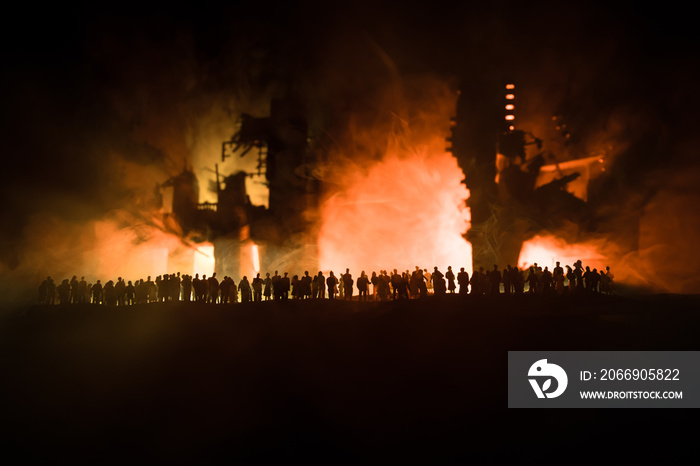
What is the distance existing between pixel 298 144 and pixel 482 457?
21234mm

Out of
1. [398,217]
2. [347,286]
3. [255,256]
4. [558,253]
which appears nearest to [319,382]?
[347,286]

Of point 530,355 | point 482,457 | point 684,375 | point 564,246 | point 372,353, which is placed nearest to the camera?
point 482,457

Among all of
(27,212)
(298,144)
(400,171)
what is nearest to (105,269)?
(27,212)

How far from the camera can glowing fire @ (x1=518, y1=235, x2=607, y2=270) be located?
25.4 metres

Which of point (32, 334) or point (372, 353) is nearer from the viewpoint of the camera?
point (372, 353)

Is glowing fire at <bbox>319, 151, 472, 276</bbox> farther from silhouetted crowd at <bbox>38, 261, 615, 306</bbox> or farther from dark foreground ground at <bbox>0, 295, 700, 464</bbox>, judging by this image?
dark foreground ground at <bbox>0, 295, 700, 464</bbox>

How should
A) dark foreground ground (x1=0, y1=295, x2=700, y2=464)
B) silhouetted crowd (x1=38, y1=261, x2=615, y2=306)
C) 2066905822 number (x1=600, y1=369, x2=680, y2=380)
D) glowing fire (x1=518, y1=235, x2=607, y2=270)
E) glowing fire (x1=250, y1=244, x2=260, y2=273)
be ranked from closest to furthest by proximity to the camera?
1. dark foreground ground (x1=0, y1=295, x2=700, y2=464)
2. 2066905822 number (x1=600, y1=369, x2=680, y2=380)
3. silhouetted crowd (x1=38, y1=261, x2=615, y2=306)
4. glowing fire (x1=518, y1=235, x2=607, y2=270)
5. glowing fire (x1=250, y1=244, x2=260, y2=273)

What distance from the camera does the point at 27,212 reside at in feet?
87.4

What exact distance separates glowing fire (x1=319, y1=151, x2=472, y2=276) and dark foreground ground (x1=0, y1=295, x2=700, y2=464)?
981 cm

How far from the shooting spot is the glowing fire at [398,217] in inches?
1011

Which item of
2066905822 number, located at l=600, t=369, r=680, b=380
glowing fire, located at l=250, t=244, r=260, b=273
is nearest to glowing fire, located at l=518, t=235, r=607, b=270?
2066905822 number, located at l=600, t=369, r=680, b=380

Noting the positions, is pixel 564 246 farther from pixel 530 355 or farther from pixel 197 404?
→ pixel 197 404

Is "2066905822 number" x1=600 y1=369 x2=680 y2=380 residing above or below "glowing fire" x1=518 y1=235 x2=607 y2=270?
below

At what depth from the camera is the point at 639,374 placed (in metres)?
11.2
